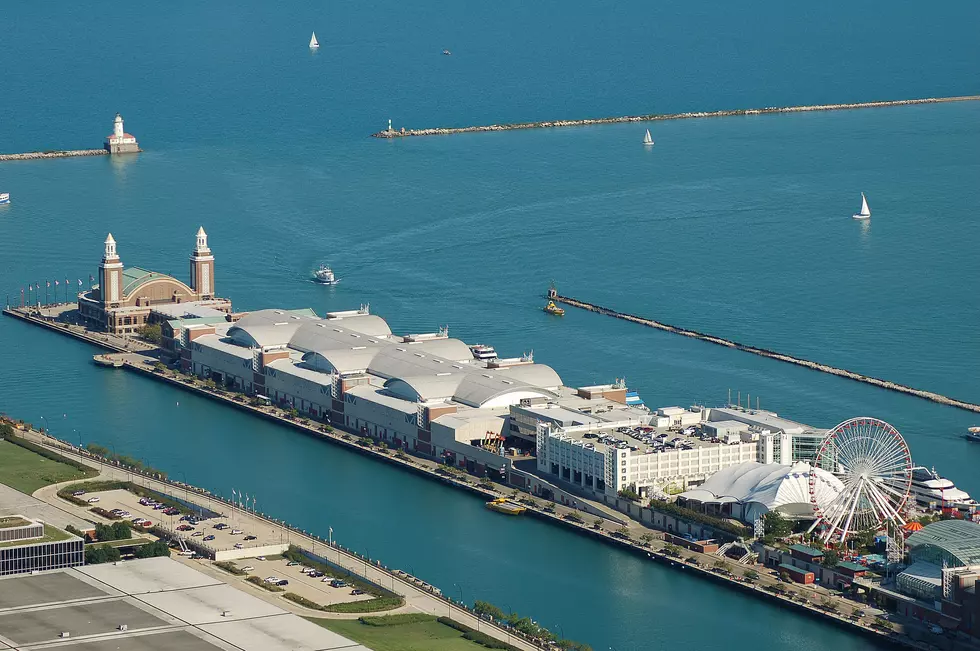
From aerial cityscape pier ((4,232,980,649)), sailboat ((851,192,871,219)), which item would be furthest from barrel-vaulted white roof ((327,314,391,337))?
sailboat ((851,192,871,219))

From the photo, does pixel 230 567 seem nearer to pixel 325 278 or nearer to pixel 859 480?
pixel 859 480

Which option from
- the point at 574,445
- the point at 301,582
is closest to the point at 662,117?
the point at 574,445

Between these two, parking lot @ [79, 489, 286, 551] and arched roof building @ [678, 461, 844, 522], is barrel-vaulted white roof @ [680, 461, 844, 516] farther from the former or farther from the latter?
parking lot @ [79, 489, 286, 551]

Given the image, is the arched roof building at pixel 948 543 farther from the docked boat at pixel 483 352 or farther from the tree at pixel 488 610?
→ the docked boat at pixel 483 352

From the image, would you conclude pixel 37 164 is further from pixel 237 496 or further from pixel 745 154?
pixel 237 496

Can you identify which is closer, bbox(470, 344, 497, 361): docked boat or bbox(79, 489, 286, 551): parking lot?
bbox(79, 489, 286, 551): parking lot

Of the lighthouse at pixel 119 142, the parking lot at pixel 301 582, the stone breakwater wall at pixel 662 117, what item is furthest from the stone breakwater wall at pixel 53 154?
the parking lot at pixel 301 582

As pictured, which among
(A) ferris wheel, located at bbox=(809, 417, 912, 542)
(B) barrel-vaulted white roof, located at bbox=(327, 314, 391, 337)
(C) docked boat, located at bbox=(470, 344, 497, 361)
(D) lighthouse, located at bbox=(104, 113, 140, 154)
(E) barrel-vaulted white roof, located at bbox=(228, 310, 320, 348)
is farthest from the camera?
(D) lighthouse, located at bbox=(104, 113, 140, 154)
